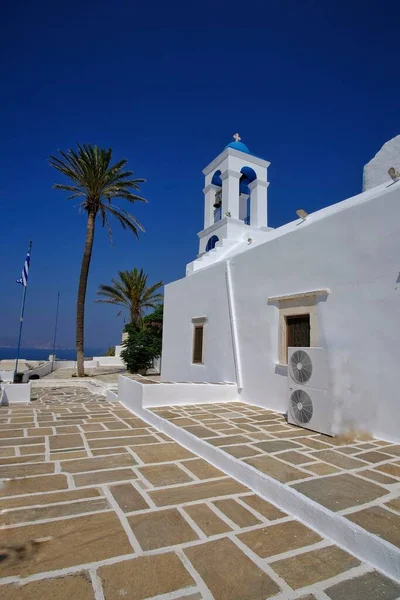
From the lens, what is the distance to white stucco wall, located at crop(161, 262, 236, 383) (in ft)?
27.3

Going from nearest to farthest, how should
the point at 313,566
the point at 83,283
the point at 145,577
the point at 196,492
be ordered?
the point at 145,577 → the point at 313,566 → the point at 196,492 → the point at 83,283

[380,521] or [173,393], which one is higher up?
[173,393]

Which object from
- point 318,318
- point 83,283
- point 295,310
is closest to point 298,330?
point 295,310

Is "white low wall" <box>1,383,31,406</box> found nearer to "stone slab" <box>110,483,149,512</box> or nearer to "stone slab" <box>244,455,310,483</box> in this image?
"stone slab" <box>110,483,149,512</box>

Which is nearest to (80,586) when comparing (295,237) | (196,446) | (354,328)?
(196,446)

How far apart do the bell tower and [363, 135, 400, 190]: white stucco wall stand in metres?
4.39

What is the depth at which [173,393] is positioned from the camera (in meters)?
6.60

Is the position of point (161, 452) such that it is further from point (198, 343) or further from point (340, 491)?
point (198, 343)

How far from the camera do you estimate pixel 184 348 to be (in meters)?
10.3

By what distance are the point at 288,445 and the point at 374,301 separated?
7.32 ft

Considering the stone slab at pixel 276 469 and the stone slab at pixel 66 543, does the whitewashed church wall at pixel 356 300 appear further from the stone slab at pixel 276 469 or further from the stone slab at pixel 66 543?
the stone slab at pixel 66 543

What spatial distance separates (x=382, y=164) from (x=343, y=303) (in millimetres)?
4088

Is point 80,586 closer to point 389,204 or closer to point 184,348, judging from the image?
point 389,204

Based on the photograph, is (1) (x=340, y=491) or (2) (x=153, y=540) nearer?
(2) (x=153, y=540)
